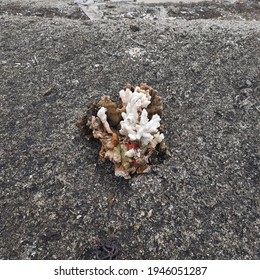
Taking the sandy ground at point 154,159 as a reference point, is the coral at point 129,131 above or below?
above

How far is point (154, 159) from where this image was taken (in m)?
2.55

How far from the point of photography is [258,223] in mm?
2279

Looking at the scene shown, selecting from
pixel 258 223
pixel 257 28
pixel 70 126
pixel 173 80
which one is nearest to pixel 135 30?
pixel 173 80

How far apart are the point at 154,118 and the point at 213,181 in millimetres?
563

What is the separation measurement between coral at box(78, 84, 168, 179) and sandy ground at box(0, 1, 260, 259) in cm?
10

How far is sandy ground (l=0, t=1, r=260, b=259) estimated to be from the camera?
2.19m

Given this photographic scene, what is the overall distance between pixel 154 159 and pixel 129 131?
0.87ft

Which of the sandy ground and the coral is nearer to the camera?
the sandy ground

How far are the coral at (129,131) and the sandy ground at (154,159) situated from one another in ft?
0.32

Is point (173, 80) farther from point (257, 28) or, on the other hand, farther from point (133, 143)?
point (257, 28)

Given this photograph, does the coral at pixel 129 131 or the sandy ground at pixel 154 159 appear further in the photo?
the coral at pixel 129 131

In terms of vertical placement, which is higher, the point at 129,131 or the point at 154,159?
the point at 129,131

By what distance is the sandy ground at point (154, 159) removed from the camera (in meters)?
2.19

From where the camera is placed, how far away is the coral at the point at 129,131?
7.94 feet
